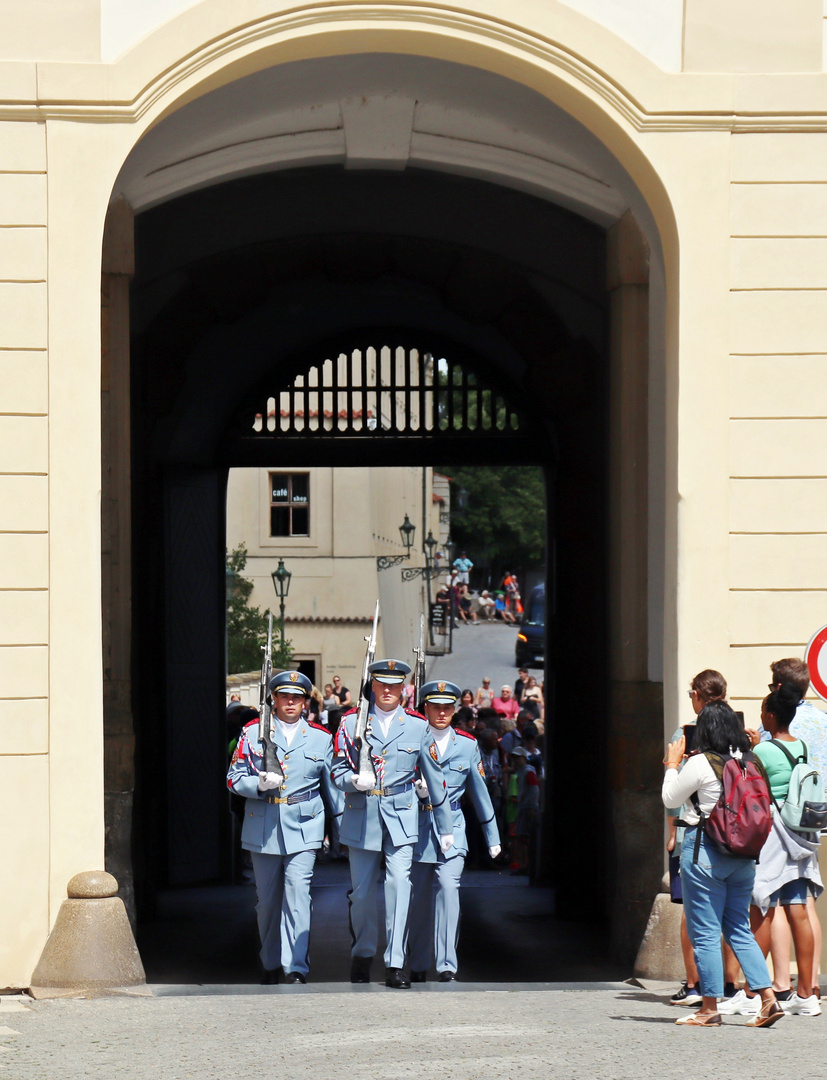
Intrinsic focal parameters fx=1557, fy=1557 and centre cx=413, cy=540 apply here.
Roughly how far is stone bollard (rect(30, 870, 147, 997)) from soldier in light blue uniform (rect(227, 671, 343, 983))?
84 centimetres

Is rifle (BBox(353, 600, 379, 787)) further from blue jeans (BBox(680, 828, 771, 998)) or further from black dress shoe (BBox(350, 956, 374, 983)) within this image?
blue jeans (BBox(680, 828, 771, 998))

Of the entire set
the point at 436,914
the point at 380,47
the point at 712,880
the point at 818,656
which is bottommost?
the point at 436,914

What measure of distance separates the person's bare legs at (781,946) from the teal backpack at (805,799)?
0.49 metres

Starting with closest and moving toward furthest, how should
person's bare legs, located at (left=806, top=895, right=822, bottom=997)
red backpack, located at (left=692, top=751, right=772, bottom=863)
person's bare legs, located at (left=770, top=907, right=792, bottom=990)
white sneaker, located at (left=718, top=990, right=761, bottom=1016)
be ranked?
red backpack, located at (left=692, top=751, right=772, bottom=863) → white sneaker, located at (left=718, top=990, right=761, bottom=1016) → person's bare legs, located at (left=806, top=895, right=822, bottom=997) → person's bare legs, located at (left=770, top=907, right=792, bottom=990)

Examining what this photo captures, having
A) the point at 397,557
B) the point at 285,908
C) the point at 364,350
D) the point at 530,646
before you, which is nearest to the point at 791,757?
the point at 285,908

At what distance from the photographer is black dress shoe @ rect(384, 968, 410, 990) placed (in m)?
7.47

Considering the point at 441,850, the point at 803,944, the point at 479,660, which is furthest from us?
the point at 479,660

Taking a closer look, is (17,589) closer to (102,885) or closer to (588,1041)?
(102,885)

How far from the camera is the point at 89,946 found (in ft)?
23.2

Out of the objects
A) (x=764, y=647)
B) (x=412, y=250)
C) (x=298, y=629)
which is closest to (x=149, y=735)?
(x=412, y=250)

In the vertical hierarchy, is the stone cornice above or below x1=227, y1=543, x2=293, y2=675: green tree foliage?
above

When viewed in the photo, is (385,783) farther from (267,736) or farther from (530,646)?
(530,646)

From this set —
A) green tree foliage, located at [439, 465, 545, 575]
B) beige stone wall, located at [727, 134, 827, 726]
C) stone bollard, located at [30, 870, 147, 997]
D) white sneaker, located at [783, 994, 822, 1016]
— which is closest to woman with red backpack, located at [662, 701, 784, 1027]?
white sneaker, located at [783, 994, 822, 1016]

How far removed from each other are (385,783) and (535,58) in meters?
3.68
